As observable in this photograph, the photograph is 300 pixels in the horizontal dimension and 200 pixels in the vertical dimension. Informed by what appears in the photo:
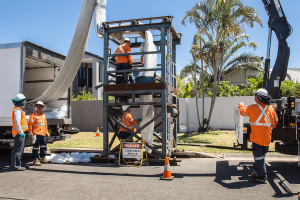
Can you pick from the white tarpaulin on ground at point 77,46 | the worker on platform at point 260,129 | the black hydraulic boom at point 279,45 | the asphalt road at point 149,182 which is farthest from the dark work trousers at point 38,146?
the black hydraulic boom at point 279,45

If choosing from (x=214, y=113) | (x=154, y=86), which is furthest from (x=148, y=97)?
(x=214, y=113)

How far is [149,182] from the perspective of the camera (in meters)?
5.50

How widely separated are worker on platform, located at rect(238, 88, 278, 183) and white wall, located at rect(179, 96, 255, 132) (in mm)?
8715

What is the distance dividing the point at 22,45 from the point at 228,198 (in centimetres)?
691

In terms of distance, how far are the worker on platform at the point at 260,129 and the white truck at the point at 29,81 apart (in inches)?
238

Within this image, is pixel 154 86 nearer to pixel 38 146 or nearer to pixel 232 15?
pixel 38 146

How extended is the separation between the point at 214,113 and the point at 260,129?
9.12 meters

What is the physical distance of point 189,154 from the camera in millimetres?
8273

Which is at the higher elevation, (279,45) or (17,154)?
(279,45)

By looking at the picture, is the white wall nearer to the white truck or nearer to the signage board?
the white truck

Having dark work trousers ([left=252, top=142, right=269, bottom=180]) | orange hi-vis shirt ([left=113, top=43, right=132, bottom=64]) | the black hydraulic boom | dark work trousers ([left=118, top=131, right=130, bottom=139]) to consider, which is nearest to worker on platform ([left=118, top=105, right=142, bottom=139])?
dark work trousers ([left=118, top=131, right=130, bottom=139])

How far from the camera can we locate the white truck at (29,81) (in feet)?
26.0

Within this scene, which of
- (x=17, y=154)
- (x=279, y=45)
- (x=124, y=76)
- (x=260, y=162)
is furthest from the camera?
(x=124, y=76)

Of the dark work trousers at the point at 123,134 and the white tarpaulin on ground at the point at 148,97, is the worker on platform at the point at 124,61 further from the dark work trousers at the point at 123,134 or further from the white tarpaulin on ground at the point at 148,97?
the dark work trousers at the point at 123,134
